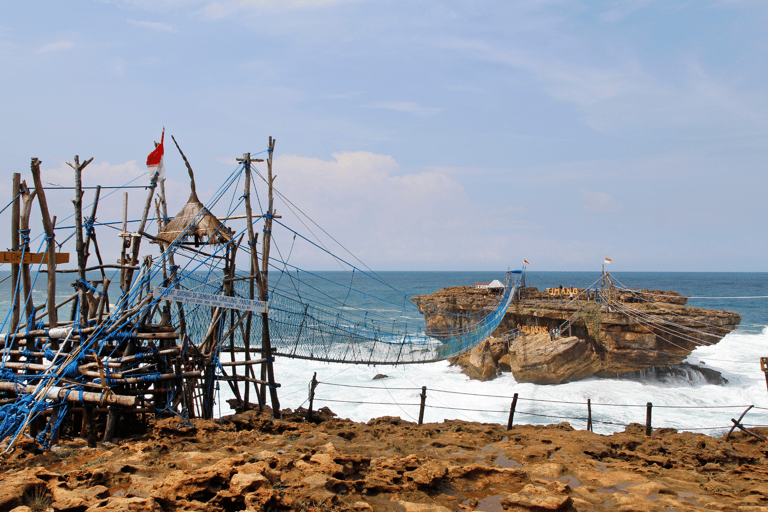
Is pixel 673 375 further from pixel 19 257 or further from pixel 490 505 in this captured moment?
pixel 19 257

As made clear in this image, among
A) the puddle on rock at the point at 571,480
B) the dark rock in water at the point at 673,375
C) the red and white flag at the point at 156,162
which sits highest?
the red and white flag at the point at 156,162

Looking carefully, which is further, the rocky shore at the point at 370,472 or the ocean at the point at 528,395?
the ocean at the point at 528,395

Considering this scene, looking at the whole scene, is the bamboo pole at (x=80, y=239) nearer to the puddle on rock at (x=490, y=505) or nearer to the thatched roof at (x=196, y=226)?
the thatched roof at (x=196, y=226)

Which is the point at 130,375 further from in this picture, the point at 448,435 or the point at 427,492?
the point at 448,435

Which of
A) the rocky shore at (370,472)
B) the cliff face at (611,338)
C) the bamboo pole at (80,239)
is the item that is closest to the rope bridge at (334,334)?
the bamboo pole at (80,239)

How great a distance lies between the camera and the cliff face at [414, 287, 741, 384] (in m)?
21.2

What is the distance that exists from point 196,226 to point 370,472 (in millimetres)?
6039

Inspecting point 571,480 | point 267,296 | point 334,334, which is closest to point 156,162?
point 267,296

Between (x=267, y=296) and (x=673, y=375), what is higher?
(x=267, y=296)

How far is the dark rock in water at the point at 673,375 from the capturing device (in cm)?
2328

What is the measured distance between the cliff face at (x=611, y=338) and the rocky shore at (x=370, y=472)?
1306cm

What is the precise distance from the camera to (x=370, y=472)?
5.87m

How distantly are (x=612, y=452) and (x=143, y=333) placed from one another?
8016 mm

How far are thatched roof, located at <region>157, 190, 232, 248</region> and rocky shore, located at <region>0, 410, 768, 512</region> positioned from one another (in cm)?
365
